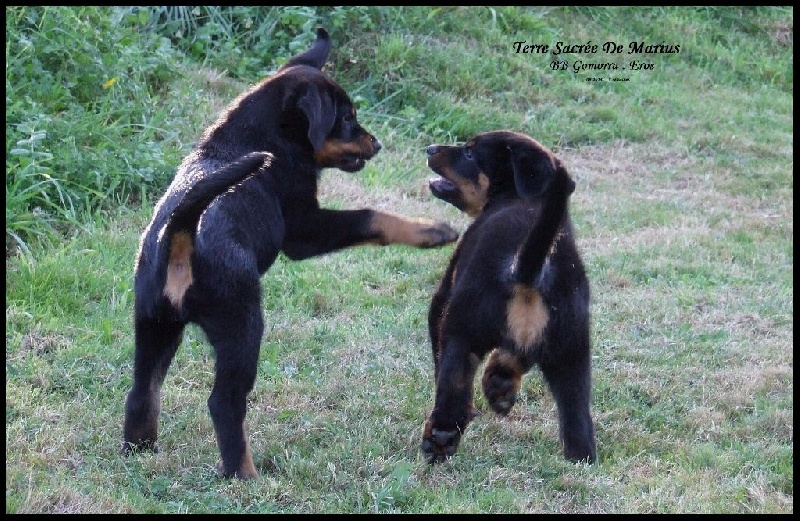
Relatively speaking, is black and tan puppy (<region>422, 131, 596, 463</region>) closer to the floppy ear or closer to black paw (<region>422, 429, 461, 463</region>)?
black paw (<region>422, 429, 461, 463</region>)

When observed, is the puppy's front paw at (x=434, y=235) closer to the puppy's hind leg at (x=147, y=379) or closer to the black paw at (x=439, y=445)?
the black paw at (x=439, y=445)

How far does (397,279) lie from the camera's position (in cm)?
704

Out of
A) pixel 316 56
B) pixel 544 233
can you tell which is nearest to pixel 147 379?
pixel 544 233

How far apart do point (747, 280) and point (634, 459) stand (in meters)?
3.03

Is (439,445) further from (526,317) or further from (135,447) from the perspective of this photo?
(135,447)

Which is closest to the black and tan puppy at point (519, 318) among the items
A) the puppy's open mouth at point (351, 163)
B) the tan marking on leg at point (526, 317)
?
the tan marking on leg at point (526, 317)

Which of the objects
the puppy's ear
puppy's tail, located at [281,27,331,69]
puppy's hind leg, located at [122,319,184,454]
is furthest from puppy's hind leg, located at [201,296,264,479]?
puppy's tail, located at [281,27,331,69]

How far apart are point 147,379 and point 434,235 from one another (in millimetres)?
1382

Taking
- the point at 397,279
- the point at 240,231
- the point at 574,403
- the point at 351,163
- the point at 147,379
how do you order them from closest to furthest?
the point at 240,231, the point at 147,379, the point at 574,403, the point at 351,163, the point at 397,279

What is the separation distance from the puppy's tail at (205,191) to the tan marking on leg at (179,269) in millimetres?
42

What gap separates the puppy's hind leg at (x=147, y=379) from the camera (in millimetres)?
4520

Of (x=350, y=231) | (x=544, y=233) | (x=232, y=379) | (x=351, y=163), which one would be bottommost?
(x=232, y=379)

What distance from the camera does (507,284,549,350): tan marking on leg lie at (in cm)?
447

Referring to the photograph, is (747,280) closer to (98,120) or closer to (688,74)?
(98,120)
